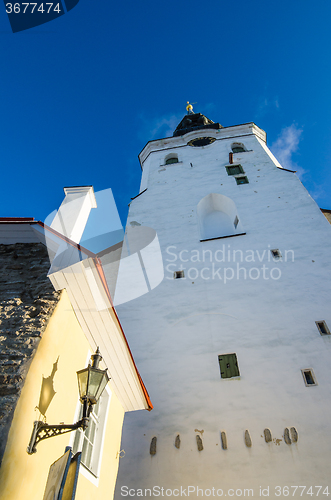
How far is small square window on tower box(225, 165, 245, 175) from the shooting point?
39.1 feet

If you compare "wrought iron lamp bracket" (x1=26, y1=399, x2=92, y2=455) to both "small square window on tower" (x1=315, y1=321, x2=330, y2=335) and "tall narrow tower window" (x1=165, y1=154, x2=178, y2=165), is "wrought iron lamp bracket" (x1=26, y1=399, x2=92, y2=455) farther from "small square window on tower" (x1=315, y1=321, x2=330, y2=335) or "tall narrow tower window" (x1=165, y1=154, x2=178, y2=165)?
"tall narrow tower window" (x1=165, y1=154, x2=178, y2=165)

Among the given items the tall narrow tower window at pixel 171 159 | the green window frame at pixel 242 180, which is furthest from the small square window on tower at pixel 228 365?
the tall narrow tower window at pixel 171 159

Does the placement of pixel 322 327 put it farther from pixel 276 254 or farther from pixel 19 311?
pixel 19 311

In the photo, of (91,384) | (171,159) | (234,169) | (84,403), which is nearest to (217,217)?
(234,169)

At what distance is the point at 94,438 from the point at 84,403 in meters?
1.71

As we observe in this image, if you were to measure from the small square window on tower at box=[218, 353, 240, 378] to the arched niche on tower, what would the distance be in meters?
4.24

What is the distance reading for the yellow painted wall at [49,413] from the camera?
1.92 meters

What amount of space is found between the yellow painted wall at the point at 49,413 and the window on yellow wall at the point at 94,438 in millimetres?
150

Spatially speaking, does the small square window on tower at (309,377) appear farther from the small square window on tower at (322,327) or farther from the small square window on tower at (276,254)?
the small square window on tower at (276,254)

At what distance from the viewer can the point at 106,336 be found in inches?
149

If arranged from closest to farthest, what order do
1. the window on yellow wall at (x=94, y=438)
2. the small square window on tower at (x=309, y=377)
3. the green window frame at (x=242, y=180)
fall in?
1. the window on yellow wall at (x=94, y=438)
2. the small square window on tower at (x=309, y=377)
3. the green window frame at (x=242, y=180)

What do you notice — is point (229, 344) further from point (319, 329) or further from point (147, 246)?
point (147, 246)

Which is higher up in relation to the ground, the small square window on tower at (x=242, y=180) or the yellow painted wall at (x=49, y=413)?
the small square window on tower at (x=242, y=180)

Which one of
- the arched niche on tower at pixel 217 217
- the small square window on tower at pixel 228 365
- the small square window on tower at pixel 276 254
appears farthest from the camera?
the arched niche on tower at pixel 217 217
